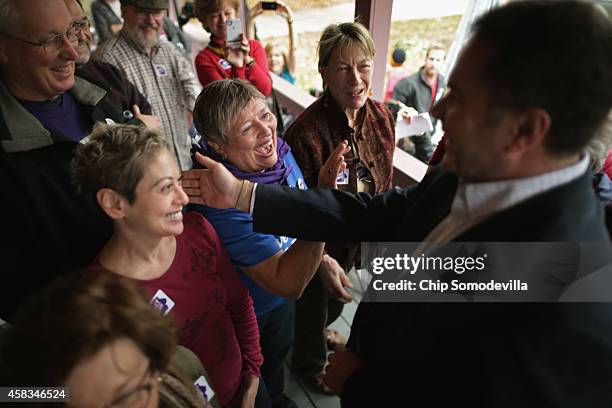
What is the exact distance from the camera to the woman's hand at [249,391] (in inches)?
57.7

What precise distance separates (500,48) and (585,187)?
320mm

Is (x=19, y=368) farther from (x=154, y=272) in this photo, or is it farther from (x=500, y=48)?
(x=500, y=48)

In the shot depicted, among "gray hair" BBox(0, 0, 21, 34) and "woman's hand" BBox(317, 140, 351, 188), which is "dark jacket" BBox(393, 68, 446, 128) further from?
"gray hair" BBox(0, 0, 21, 34)

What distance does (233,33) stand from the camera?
284 cm

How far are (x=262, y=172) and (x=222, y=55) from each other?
70.3 inches

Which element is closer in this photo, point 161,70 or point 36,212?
point 36,212

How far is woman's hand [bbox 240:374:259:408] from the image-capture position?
57.7 inches

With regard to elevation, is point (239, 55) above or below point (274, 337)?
above

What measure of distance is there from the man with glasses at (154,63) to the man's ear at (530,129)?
8.44 feet

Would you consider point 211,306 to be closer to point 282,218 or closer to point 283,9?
point 282,218

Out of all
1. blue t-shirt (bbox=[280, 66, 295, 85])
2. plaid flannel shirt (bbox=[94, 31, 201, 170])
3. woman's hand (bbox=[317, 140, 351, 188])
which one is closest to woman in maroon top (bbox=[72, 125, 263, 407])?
woman's hand (bbox=[317, 140, 351, 188])

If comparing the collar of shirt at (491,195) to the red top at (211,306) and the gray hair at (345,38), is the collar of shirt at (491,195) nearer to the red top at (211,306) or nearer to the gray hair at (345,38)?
the red top at (211,306)

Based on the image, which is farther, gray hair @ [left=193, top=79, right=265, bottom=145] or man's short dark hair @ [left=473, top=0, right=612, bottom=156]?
gray hair @ [left=193, top=79, right=265, bottom=145]

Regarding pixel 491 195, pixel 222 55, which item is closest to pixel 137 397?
pixel 491 195
